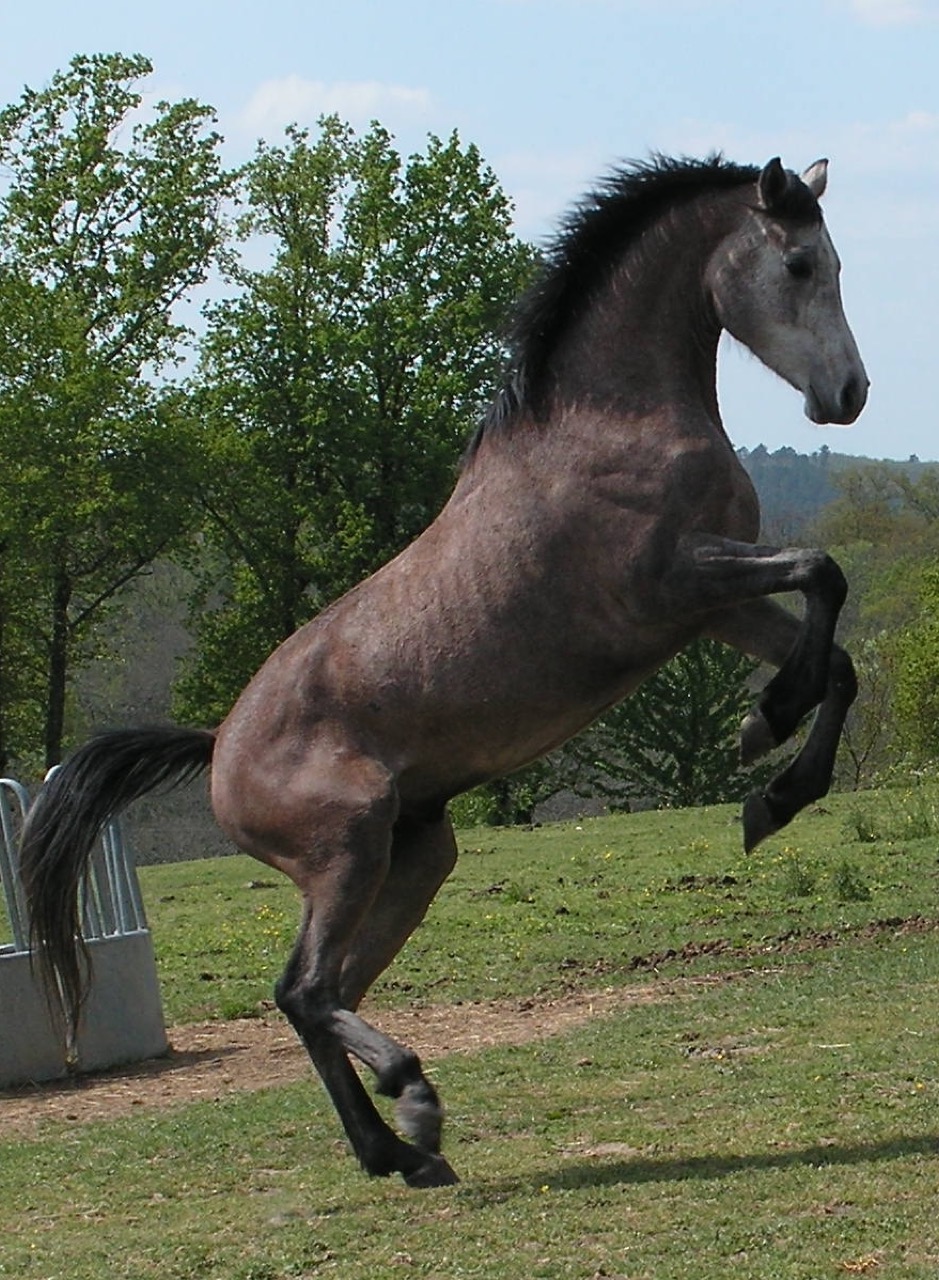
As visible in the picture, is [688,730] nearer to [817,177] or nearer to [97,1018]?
[97,1018]

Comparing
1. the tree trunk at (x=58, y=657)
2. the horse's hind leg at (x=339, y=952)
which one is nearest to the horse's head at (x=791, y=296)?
the horse's hind leg at (x=339, y=952)

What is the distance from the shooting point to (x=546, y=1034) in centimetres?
956

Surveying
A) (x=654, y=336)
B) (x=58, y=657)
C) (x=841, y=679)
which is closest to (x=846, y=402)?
(x=654, y=336)

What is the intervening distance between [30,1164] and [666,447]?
Answer: 3.85 m

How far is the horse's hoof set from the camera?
19.8ft

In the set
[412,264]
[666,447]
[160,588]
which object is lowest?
[666,447]

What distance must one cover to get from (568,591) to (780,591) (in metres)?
0.73

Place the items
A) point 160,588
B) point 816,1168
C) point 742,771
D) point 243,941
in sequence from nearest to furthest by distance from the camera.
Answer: point 816,1168, point 243,941, point 742,771, point 160,588

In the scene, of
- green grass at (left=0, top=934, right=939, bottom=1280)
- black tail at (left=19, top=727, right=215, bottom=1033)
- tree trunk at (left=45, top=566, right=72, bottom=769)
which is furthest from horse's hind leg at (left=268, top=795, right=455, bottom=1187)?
tree trunk at (left=45, top=566, right=72, bottom=769)

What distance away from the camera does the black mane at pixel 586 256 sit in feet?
21.1

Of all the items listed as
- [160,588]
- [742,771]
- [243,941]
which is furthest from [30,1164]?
[160,588]

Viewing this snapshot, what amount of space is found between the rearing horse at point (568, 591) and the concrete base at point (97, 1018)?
3402 millimetres

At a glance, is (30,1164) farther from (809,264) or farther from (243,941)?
(243,941)

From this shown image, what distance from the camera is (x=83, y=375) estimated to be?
1491 inches
